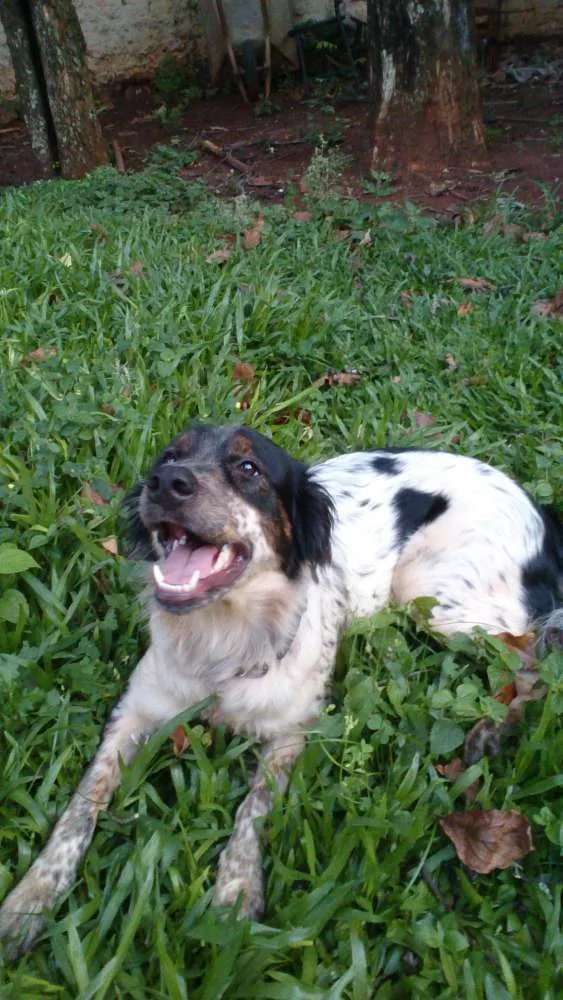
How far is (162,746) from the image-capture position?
271 cm

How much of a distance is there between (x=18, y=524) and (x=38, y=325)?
1.67 meters

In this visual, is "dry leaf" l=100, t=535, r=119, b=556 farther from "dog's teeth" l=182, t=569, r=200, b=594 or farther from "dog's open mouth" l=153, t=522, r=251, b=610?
"dog's teeth" l=182, t=569, r=200, b=594

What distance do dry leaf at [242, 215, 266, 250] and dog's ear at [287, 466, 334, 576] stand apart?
3445 millimetres

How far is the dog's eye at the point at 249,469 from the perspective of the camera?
271 centimetres

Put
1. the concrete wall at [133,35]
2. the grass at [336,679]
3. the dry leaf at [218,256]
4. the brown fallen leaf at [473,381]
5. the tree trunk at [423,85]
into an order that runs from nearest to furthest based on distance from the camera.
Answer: the grass at [336,679], the brown fallen leaf at [473,381], the dry leaf at [218,256], the tree trunk at [423,85], the concrete wall at [133,35]

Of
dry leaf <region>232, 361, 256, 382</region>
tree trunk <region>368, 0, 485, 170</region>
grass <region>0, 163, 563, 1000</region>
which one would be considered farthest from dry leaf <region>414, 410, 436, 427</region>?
tree trunk <region>368, 0, 485, 170</region>

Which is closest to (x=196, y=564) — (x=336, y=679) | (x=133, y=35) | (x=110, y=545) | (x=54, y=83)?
(x=336, y=679)

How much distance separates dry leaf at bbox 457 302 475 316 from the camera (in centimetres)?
534

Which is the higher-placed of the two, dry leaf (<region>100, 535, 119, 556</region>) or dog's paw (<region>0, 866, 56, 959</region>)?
dry leaf (<region>100, 535, 119, 556</region>)

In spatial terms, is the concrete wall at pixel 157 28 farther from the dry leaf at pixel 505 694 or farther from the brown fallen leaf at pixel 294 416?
the dry leaf at pixel 505 694

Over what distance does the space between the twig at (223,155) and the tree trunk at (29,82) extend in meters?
1.59

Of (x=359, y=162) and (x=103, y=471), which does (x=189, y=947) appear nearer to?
(x=103, y=471)

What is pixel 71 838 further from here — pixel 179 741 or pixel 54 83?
pixel 54 83

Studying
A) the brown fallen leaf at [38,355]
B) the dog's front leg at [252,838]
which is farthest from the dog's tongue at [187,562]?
the brown fallen leaf at [38,355]
